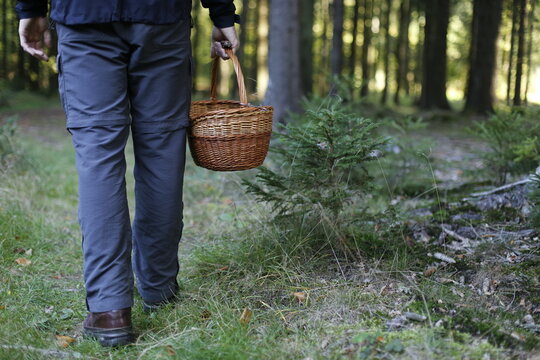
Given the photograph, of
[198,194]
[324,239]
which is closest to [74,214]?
[198,194]

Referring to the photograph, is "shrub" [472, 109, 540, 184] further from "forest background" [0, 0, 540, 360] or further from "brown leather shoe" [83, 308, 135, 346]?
"brown leather shoe" [83, 308, 135, 346]

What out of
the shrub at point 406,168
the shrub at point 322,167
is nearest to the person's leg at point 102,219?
the shrub at point 322,167

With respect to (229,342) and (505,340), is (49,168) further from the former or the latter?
(505,340)

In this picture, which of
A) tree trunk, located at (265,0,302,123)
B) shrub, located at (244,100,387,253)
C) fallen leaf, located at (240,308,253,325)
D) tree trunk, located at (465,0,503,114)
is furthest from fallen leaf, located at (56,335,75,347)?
tree trunk, located at (465,0,503,114)

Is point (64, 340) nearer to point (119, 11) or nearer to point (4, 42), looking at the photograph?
point (119, 11)

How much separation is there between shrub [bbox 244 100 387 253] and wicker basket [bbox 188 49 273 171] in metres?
0.42

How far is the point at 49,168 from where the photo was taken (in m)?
6.54

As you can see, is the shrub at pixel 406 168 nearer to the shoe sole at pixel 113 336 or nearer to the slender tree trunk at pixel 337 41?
the shoe sole at pixel 113 336

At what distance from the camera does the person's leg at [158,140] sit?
2.44m

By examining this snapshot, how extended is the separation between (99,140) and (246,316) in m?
1.01

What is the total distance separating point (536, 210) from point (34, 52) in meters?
2.61

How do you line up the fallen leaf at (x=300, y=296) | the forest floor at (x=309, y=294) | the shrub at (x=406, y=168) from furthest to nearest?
the shrub at (x=406, y=168) → the fallen leaf at (x=300, y=296) → the forest floor at (x=309, y=294)

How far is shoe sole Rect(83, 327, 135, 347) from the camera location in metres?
2.32

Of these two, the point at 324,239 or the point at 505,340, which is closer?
the point at 505,340
